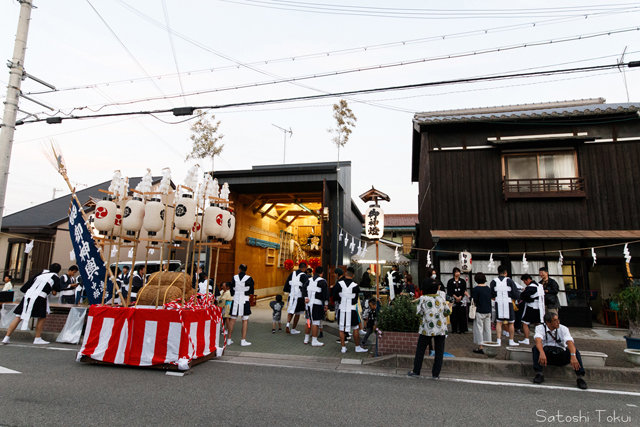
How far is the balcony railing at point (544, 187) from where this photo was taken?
12805mm

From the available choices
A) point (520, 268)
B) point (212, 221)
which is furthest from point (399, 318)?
point (520, 268)

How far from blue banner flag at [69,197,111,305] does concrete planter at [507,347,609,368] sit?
871 centimetres

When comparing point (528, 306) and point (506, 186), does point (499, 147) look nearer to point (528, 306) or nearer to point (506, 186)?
point (506, 186)

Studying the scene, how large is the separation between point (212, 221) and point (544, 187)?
12394mm

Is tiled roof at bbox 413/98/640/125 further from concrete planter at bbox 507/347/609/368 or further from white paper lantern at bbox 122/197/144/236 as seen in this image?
white paper lantern at bbox 122/197/144/236

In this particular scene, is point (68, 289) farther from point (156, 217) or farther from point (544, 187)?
point (544, 187)

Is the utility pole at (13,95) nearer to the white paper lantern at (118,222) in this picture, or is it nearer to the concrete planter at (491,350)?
the white paper lantern at (118,222)

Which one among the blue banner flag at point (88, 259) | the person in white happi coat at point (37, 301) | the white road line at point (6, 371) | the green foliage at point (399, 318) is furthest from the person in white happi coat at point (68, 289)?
the green foliage at point (399, 318)

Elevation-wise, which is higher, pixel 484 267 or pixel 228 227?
pixel 228 227

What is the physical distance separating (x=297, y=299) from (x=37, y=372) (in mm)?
6020

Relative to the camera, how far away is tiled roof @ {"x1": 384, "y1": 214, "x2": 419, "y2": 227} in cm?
3819

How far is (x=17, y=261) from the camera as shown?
20.5m

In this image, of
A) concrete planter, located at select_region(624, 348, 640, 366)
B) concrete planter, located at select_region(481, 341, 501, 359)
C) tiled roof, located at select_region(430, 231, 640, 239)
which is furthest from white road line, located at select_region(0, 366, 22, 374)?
tiled roof, located at select_region(430, 231, 640, 239)

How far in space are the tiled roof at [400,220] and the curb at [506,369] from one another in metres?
31.2
